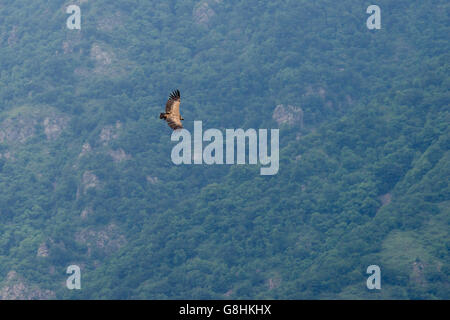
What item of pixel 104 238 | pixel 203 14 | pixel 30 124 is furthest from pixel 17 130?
pixel 203 14

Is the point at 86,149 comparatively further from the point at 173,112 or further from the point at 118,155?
the point at 173,112

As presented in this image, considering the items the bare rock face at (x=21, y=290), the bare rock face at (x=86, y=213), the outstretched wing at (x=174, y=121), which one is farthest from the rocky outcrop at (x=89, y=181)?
the outstretched wing at (x=174, y=121)

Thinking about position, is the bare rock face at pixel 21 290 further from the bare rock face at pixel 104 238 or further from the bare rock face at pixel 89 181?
the bare rock face at pixel 89 181

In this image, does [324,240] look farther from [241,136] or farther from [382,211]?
[241,136]

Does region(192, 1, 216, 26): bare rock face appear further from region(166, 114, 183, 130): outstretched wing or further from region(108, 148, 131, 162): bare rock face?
region(166, 114, 183, 130): outstretched wing

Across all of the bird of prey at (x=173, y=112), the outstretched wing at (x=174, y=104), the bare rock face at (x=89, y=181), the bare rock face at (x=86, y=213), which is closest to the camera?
the bird of prey at (x=173, y=112)
